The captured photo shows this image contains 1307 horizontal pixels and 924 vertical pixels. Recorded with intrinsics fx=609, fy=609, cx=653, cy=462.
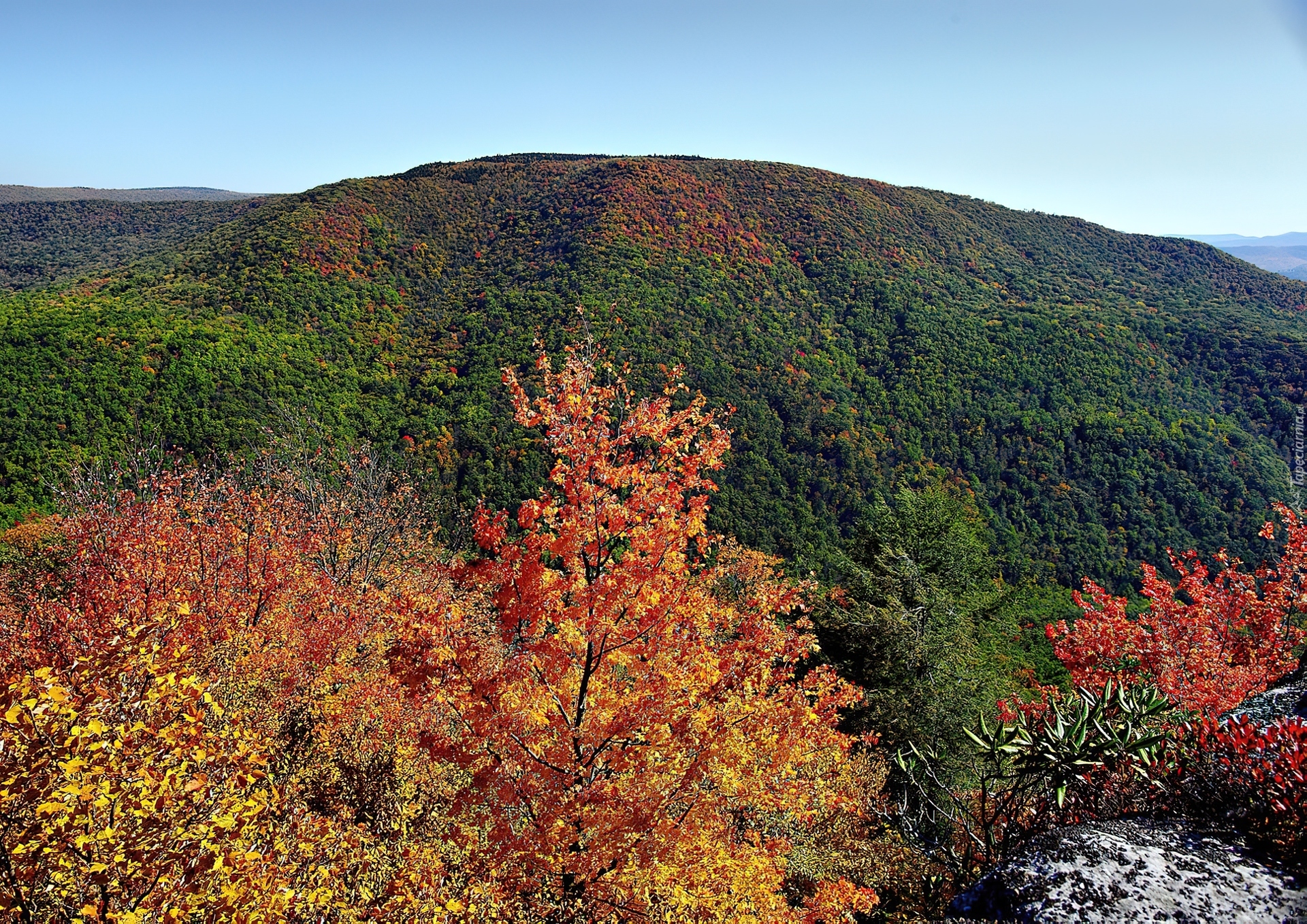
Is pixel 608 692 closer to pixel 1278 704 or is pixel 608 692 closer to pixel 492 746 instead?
pixel 492 746

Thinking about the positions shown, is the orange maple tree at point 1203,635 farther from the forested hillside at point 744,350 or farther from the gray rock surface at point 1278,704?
the forested hillside at point 744,350

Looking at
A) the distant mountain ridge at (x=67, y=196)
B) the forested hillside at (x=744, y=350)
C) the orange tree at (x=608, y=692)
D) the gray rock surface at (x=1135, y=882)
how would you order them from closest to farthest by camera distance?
the gray rock surface at (x=1135, y=882), the orange tree at (x=608, y=692), the forested hillside at (x=744, y=350), the distant mountain ridge at (x=67, y=196)

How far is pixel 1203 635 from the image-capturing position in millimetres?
16109

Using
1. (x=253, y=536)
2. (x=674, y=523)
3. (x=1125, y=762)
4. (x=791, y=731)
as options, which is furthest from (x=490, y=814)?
(x=253, y=536)

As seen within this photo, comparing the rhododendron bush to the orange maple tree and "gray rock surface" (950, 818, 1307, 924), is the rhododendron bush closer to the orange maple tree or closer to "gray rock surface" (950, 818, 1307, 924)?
"gray rock surface" (950, 818, 1307, 924)

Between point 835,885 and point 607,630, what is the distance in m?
7.26

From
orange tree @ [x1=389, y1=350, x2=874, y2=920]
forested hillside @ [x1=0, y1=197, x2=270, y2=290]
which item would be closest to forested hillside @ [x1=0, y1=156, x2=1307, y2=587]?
forested hillside @ [x1=0, y1=197, x2=270, y2=290]

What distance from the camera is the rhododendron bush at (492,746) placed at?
495cm

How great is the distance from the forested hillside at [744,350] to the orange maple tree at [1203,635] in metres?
21.1

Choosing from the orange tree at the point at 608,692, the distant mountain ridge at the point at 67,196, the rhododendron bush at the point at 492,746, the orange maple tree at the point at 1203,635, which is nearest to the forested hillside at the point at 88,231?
the distant mountain ridge at the point at 67,196

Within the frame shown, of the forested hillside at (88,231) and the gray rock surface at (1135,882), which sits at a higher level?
the forested hillside at (88,231)

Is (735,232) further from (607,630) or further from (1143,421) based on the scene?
(607,630)

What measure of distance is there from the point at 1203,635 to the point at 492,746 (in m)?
18.2

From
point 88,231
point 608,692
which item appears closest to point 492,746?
point 608,692
